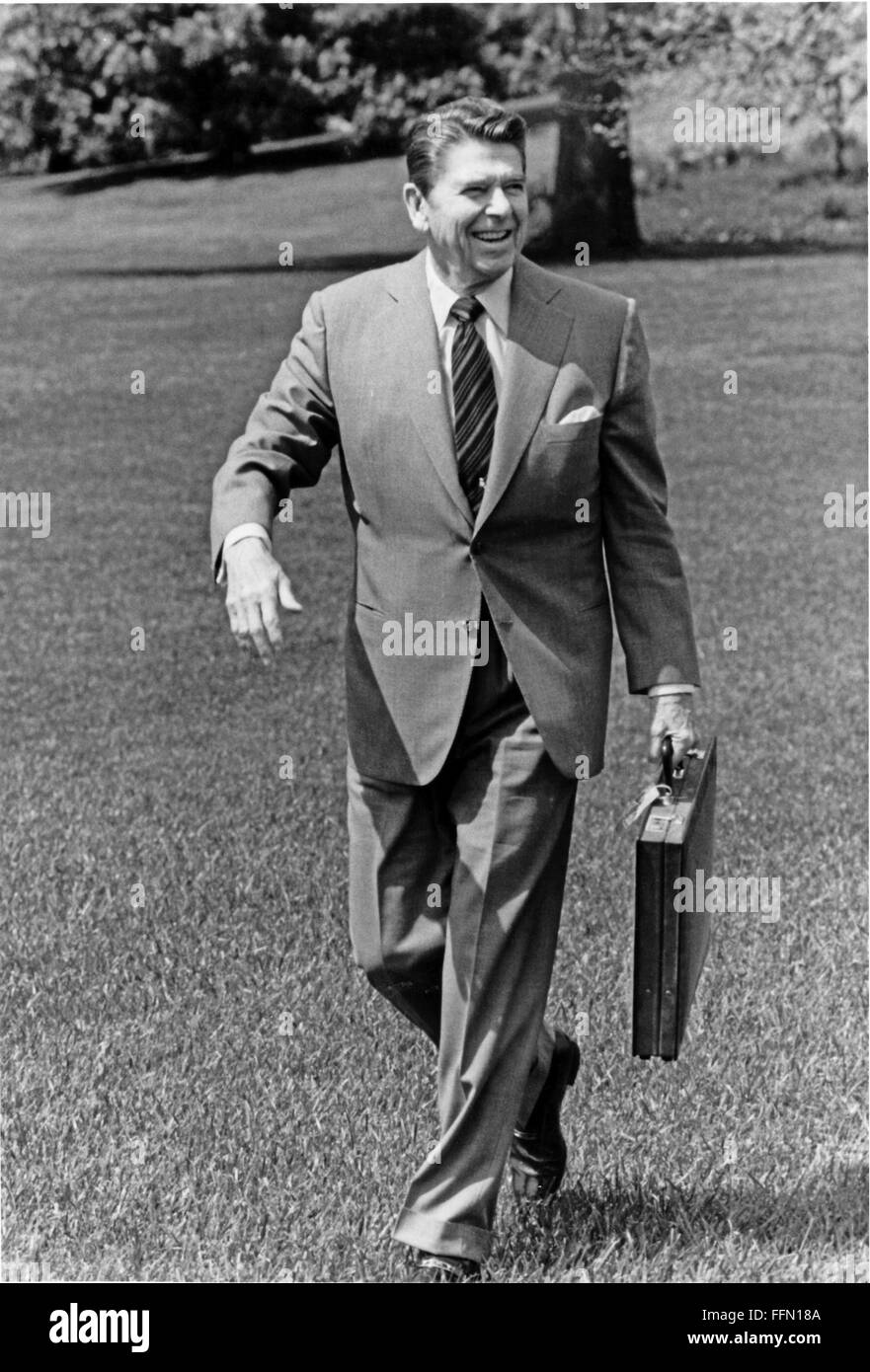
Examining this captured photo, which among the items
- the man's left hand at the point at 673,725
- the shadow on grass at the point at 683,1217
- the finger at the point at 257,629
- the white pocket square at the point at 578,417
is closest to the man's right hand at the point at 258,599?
the finger at the point at 257,629

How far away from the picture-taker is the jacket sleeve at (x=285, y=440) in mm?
4254

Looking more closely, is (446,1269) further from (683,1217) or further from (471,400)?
(471,400)

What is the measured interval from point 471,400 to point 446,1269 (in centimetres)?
170

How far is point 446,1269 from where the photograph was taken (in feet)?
14.5

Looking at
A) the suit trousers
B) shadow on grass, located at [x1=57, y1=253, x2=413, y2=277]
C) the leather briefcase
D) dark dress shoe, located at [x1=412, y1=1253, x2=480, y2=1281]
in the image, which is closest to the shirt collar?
the suit trousers

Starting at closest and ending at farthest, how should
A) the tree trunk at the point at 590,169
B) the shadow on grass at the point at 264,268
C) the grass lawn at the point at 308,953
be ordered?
1. the grass lawn at the point at 308,953
2. the shadow on grass at the point at 264,268
3. the tree trunk at the point at 590,169

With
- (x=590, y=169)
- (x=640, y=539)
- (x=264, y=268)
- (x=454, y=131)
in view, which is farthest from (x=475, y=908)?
(x=590, y=169)

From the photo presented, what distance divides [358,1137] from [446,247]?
2.07 m

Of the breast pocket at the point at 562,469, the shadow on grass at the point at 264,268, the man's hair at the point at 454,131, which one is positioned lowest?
the breast pocket at the point at 562,469

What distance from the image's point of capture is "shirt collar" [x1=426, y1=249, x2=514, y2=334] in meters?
4.41

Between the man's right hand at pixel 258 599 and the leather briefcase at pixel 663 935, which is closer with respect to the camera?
the man's right hand at pixel 258 599

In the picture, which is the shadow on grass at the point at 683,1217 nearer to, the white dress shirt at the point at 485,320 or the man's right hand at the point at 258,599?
the man's right hand at the point at 258,599

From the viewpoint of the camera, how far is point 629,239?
84.6 ft

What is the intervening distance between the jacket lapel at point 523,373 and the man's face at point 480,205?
0.39 feet
